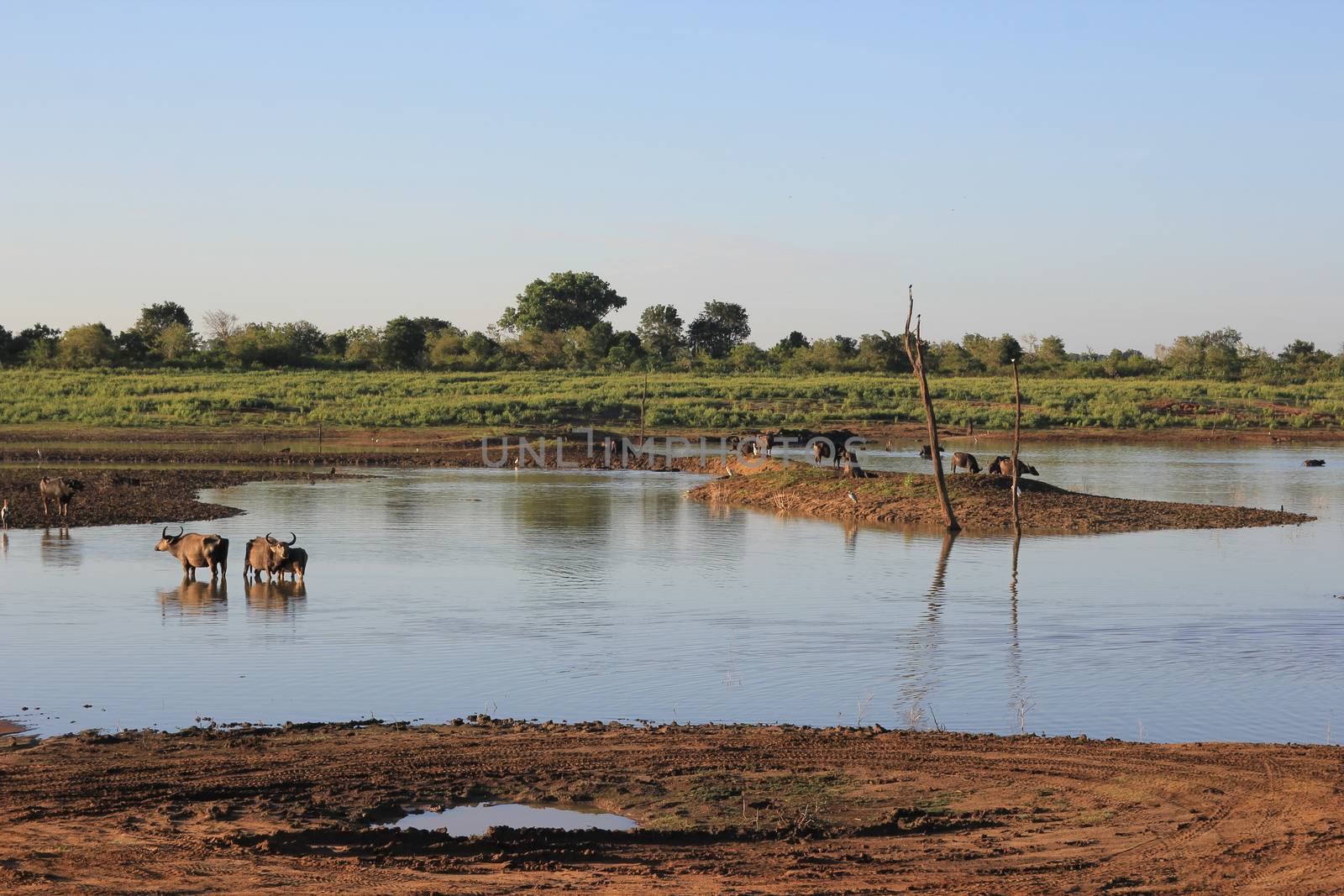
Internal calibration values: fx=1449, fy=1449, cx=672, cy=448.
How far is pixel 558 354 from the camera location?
109875mm

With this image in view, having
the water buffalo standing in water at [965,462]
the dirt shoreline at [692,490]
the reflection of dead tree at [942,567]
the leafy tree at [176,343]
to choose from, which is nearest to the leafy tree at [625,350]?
the leafy tree at [176,343]

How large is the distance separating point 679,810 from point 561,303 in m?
125

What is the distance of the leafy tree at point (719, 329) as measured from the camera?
132 meters

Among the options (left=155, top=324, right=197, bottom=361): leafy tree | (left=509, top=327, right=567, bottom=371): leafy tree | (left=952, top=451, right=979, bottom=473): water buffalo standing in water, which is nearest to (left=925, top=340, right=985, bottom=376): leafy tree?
(left=509, top=327, right=567, bottom=371): leafy tree

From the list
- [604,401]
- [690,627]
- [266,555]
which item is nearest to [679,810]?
[690,627]

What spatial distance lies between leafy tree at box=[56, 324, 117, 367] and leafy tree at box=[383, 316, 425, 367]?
17.4 metres

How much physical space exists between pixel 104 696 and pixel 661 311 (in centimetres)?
11755

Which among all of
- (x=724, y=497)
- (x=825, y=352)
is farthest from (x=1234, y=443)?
(x=825, y=352)

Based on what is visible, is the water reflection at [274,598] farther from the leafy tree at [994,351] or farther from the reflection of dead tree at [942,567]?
the leafy tree at [994,351]

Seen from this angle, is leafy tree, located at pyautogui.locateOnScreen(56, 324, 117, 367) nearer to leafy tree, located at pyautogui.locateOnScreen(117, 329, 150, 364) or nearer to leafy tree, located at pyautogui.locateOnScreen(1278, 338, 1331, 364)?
leafy tree, located at pyautogui.locateOnScreen(117, 329, 150, 364)

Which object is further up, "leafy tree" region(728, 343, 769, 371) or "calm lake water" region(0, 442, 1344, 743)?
"leafy tree" region(728, 343, 769, 371)

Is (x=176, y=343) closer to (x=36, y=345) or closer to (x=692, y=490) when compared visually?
(x=36, y=345)

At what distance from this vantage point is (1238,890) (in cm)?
762

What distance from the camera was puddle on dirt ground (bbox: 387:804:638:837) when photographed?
9.17m
